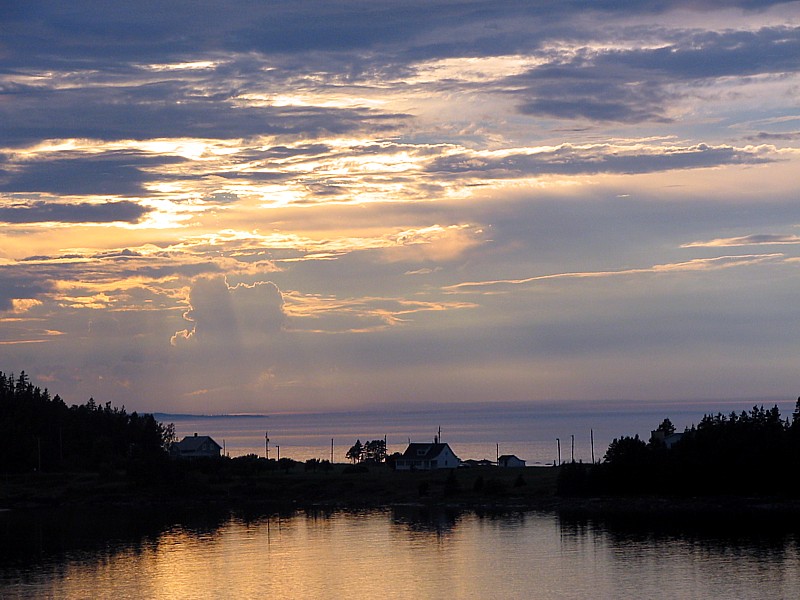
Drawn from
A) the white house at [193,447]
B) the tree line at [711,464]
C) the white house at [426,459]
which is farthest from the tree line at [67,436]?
the tree line at [711,464]

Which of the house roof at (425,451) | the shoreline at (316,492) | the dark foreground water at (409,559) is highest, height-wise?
the house roof at (425,451)

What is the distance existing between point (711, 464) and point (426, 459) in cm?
6001

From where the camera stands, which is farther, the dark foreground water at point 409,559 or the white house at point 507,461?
the white house at point 507,461

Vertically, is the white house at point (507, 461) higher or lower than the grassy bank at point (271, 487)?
higher

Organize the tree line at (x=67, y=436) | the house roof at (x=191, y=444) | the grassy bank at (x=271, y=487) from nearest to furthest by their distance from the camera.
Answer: the grassy bank at (x=271, y=487) → the tree line at (x=67, y=436) → the house roof at (x=191, y=444)

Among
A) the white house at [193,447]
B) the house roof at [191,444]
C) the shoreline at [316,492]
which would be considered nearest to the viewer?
the shoreline at [316,492]

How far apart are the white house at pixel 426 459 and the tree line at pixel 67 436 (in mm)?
36575

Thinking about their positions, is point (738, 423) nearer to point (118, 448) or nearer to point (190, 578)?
point (190, 578)

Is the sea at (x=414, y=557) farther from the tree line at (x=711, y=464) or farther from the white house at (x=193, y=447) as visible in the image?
the white house at (x=193, y=447)

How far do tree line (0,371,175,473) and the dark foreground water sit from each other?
159ft

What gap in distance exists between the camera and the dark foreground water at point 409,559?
69500 millimetres

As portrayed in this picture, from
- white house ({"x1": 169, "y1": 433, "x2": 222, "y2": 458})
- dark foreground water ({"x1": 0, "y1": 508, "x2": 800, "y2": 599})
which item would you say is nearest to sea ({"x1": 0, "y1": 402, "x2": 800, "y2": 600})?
dark foreground water ({"x1": 0, "y1": 508, "x2": 800, "y2": 599})

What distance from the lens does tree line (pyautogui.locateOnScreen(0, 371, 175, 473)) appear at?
16275 cm

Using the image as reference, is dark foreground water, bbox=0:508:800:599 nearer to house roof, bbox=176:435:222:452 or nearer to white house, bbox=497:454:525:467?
white house, bbox=497:454:525:467
